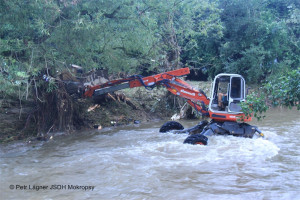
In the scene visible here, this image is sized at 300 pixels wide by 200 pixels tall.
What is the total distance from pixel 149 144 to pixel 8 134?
5461 millimetres

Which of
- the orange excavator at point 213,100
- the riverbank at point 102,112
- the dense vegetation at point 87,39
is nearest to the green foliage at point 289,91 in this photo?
the dense vegetation at point 87,39

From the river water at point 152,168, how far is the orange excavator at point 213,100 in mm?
333

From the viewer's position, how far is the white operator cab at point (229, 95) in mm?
10789

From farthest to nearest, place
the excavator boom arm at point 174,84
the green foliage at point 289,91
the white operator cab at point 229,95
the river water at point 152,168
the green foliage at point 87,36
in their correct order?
the excavator boom arm at point 174,84 → the white operator cab at point 229,95 → the green foliage at point 87,36 → the river water at point 152,168 → the green foliage at point 289,91

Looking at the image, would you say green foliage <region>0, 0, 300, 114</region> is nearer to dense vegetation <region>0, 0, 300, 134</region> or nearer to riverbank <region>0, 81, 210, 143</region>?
dense vegetation <region>0, 0, 300, 134</region>

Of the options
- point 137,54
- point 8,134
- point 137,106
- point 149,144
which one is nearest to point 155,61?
point 137,54

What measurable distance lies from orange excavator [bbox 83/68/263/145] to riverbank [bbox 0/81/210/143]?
2083mm

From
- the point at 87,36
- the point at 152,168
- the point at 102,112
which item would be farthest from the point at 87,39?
the point at 102,112

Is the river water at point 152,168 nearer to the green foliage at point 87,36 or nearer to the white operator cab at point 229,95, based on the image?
the white operator cab at point 229,95

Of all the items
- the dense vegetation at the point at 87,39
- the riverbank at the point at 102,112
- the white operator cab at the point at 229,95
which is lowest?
the riverbank at the point at 102,112

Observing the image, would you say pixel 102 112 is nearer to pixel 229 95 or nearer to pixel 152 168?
pixel 229 95

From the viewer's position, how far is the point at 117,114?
16.0 m

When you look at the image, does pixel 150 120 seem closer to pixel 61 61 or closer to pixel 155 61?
pixel 155 61

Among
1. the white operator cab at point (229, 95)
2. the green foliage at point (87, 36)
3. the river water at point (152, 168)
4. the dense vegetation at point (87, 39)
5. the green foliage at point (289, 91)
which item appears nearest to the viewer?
the green foliage at point (289, 91)
